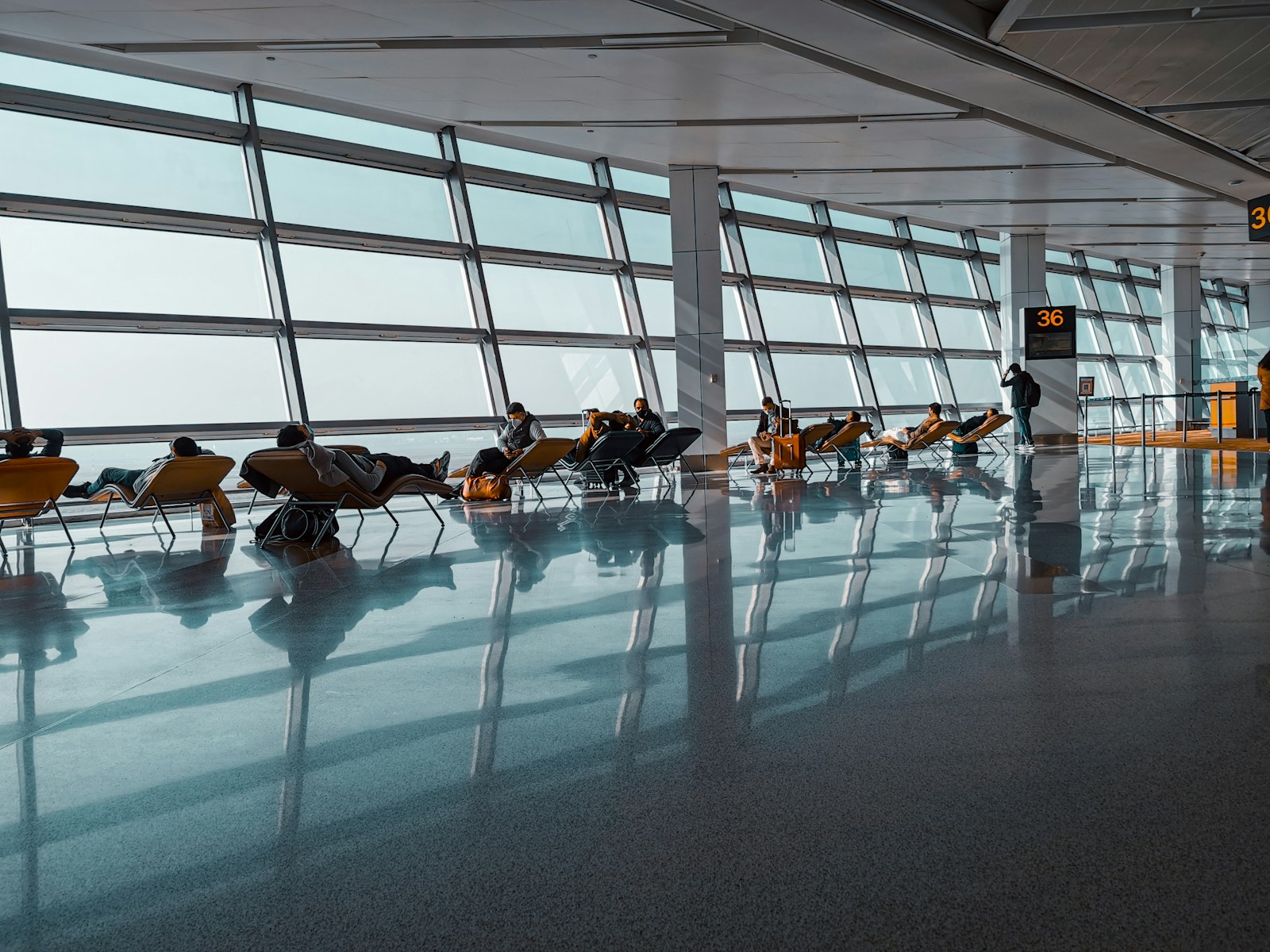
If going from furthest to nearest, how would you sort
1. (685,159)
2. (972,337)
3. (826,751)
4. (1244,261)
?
(1244,261), (972,337), (685,159), (826,751)

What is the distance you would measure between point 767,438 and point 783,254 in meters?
5.49

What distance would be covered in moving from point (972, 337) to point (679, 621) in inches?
785

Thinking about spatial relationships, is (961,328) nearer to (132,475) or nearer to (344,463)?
(344,463)

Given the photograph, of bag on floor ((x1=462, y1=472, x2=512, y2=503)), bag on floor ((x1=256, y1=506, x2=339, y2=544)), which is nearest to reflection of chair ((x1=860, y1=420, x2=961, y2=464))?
bag on floor ((x1=462, y1=472, x2=512, y2=503))

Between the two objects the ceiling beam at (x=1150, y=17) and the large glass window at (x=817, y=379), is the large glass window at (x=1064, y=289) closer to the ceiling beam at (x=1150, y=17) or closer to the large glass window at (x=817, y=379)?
the large glass window at (x=817, y=379)

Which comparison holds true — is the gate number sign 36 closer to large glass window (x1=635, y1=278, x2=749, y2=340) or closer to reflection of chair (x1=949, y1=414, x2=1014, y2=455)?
reflection of chair (x1=949, y1=414, x2=1014, y2=455)

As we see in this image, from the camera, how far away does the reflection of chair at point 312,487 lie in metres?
6.84

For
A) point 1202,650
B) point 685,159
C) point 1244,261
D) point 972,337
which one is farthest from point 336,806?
point 1244,261

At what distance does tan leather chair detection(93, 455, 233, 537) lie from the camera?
7.73 metres

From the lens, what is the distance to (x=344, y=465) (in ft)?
23.5

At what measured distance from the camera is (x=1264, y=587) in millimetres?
3785

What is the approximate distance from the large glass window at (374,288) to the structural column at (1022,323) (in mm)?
13328

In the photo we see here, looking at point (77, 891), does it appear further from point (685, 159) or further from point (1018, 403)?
point (1018, 403)

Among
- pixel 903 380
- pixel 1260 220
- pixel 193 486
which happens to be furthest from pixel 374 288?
pixel 1260 220
